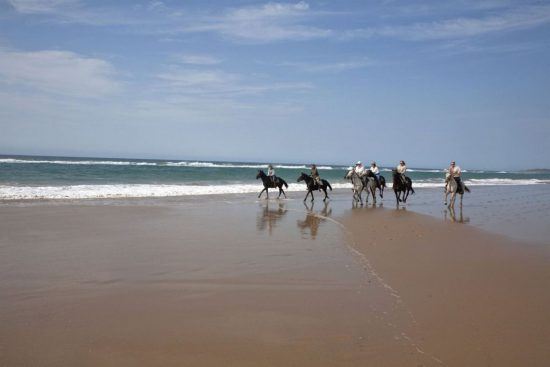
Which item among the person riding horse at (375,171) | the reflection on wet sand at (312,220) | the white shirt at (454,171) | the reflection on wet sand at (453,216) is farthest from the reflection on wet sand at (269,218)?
the white shirt at (454,171)

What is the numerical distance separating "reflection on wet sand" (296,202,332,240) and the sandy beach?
0.84m

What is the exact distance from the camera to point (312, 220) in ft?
43.9

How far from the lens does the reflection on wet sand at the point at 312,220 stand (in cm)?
1098

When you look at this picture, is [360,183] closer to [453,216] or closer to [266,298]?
[453,216]

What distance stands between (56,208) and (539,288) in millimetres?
13482

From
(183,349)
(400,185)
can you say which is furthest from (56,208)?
(400,185)

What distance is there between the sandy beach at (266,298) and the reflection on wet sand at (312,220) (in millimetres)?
844

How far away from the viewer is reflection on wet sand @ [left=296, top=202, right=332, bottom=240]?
1098 centimetres

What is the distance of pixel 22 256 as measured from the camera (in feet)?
24.0

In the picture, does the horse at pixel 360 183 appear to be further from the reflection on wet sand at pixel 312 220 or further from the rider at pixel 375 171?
the reflection on wet sand at pixel 312 220

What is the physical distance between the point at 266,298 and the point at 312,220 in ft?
26.6

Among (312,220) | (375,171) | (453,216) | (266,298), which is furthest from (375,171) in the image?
(266,298)

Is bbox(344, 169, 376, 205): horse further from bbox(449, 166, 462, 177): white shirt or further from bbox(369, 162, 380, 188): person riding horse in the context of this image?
bbox(449, 166, 462, 177): white shirt

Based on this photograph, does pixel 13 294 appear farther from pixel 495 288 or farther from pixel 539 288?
pixel 539 288
